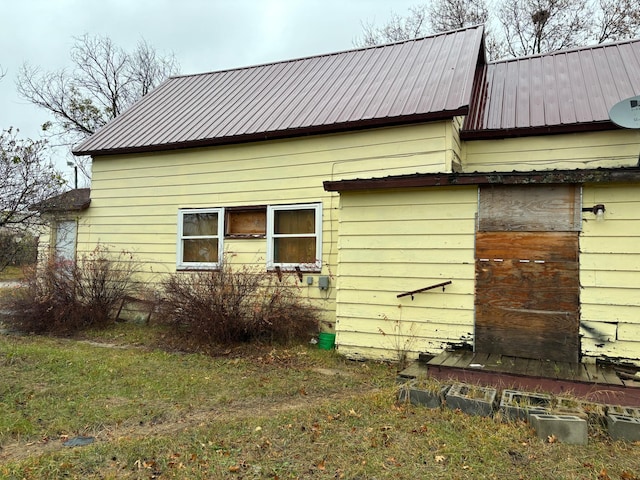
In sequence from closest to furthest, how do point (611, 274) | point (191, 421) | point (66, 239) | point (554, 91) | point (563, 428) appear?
point (563, 428), point (191, 421), point (611, 274), point (554, 91), point (66, 239)

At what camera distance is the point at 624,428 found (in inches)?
140

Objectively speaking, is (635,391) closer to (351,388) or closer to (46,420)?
(351,388)

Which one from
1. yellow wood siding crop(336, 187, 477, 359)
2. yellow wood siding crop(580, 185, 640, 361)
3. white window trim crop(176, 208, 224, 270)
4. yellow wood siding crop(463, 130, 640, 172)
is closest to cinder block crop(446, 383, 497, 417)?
yellow wood siding crop(336, 187, 477, 359)

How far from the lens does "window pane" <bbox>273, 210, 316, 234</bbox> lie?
8258 mm

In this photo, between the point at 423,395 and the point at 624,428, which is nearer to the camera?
the point at 624,428

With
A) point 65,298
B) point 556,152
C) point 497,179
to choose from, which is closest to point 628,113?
point 556,152

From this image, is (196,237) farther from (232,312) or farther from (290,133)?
(290,133)

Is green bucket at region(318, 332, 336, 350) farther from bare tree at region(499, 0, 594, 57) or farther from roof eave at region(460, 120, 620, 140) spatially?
bare tree at region(499, 0, 594, 57)

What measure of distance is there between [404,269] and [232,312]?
9.88 ft

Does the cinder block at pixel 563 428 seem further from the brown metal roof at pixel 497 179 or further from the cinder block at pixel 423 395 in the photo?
the brown metal roof at pixel 497 179

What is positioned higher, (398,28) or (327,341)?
(398,28)

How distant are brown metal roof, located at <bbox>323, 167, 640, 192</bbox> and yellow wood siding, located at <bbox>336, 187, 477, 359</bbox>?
184 mm

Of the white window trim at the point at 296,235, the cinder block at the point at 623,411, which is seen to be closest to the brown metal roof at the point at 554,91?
the white window trim at the point at 296,235

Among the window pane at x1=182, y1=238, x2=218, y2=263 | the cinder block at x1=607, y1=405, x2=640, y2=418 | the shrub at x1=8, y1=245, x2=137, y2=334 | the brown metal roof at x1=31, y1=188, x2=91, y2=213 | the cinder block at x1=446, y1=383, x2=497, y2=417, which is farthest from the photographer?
the brown metal roof at x1=31, y1=188, x2=91, y2=213
